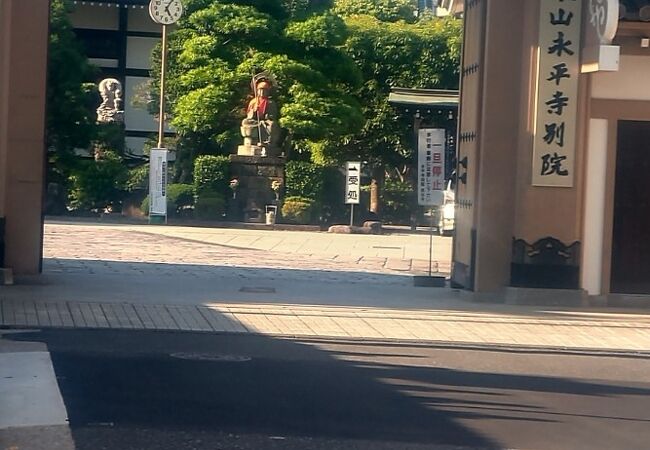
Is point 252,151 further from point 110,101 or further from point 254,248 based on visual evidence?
point 254,248

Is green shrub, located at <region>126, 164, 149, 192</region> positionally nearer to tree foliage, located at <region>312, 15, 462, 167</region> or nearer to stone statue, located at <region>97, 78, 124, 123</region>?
stone statue, located at <region>97, 78, 124, 123</region>

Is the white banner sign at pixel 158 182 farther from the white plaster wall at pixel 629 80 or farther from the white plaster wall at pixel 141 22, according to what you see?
the white plaster wall at pixel 629 80

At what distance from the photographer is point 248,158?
36656mm

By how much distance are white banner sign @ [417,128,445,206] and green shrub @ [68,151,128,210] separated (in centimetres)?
1735

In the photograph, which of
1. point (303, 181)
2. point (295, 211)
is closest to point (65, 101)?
point (295, 211)

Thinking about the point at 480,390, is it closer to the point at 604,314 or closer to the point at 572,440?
the point at 572,440

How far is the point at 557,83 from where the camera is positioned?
15.6 meters

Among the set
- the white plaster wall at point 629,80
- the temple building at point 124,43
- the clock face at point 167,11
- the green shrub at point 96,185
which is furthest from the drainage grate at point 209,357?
the temple building at point 124,43

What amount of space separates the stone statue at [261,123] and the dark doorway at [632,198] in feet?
66.5

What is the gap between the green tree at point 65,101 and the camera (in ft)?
114

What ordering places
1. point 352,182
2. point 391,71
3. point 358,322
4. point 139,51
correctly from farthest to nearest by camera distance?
point 391,71 → point 139,51 → point 352,182 → point 358,322

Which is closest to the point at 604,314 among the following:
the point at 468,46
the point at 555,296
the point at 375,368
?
the point at 555,296

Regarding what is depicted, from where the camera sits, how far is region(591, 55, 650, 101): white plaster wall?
53.5ft

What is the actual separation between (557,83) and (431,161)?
580cm
